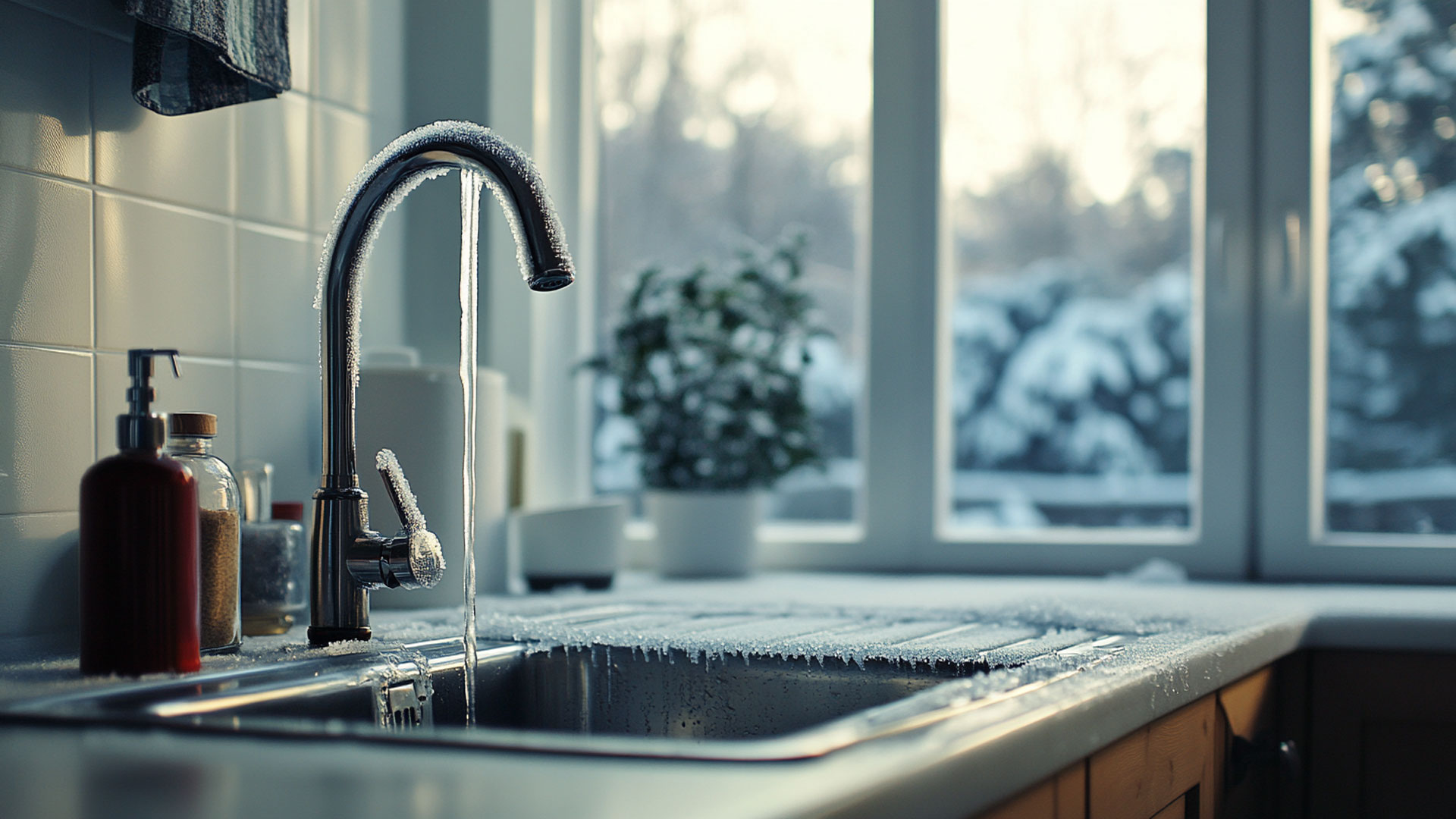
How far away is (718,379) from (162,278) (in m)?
0.77

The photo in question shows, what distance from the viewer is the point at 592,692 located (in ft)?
3.32

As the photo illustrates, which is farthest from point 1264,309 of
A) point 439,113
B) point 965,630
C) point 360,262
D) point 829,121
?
point 360,262

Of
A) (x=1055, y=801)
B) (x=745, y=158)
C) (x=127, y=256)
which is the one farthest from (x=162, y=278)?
(x=745, y=158)

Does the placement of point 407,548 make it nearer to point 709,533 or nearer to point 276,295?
point 276,295

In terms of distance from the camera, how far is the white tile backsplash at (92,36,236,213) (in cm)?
107

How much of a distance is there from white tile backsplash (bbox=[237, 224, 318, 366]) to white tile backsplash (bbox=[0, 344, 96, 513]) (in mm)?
207

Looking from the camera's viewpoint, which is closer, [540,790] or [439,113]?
[540,790]

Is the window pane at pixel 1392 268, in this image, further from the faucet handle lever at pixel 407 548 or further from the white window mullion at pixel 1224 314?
the faucet handle lever at pixel 407 548

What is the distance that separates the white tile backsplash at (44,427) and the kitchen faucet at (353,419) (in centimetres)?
24

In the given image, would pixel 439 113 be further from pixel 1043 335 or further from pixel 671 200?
pixel 1043 335

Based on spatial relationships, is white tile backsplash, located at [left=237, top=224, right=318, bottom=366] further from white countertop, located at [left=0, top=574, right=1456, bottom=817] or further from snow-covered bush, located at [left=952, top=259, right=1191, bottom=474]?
snow-covered bush, located at [left=952, top=259, right=1191, bottom=474]

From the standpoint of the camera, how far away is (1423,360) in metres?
1.64

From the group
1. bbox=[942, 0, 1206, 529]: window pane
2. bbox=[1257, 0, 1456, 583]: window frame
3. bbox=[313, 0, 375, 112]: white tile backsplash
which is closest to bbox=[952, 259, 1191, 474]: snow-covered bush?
bbox=[942, 0, 1206, 529]: window pane

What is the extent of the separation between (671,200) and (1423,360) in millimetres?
1095
